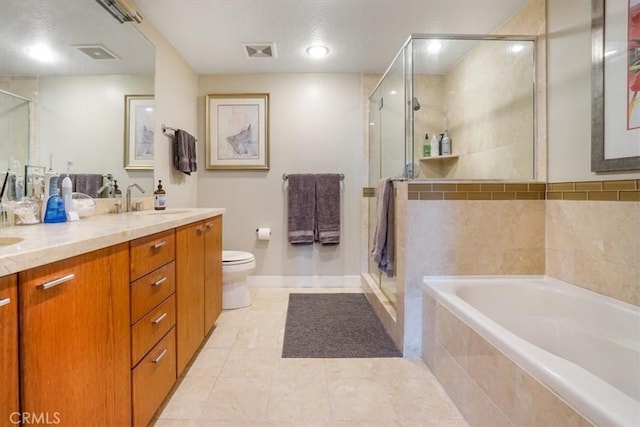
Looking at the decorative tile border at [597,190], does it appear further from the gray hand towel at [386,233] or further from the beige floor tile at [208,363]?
the beige floor tile at [208,363]

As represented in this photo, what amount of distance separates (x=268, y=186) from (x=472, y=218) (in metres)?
1.95

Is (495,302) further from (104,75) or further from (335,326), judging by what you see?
(104,75)

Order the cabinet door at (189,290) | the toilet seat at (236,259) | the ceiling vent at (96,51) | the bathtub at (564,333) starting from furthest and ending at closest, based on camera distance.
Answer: the toilet seat at (236,259) → the ceiling vent at (96,51) → the cabinet door at (189,290) → the bathtub at (564,333)

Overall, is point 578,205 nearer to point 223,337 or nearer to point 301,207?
point 301,207

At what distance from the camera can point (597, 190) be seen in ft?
4.82

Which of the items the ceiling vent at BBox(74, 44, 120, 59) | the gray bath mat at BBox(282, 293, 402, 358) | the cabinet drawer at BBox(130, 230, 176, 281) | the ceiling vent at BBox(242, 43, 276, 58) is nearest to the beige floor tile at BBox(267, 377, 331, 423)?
the gray bath mat at BBox(282, 293, 402, 358)

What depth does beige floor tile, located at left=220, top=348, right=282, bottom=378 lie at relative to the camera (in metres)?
Answer: 1.63

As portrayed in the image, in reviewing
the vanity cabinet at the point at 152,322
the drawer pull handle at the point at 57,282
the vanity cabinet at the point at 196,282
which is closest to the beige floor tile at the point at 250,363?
the vanity cabinet at the point at 196,282

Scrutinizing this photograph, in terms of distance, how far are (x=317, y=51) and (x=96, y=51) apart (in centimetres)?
158

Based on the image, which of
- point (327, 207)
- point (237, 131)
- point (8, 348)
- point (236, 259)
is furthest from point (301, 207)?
point (8, 348)

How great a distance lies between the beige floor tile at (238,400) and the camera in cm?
133

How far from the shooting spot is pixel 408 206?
178 cm

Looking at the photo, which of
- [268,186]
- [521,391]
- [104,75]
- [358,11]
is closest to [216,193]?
[268,186]

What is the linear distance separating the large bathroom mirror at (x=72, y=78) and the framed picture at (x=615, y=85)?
249 centimetres
